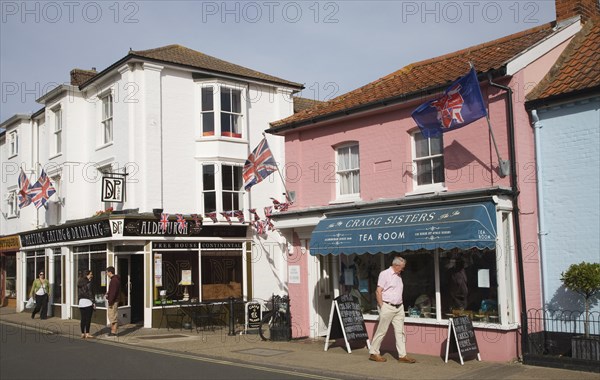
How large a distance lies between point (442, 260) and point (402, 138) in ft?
9.44

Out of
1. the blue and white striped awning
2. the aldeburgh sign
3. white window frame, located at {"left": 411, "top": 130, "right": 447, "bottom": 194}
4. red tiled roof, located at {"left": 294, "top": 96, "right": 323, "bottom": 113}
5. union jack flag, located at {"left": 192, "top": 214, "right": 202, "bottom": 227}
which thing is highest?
red tiled roof, located at {"left": 294, "top": 96, "right": 323, "bottom": 113}

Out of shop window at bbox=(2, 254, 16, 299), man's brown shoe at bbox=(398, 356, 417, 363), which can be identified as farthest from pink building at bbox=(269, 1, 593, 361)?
shop window at bbox=(2, 254, 16, 299)

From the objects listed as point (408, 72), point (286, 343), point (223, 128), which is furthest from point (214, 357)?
point (223, 128)

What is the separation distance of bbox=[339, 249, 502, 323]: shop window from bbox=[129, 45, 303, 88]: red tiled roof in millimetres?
10859

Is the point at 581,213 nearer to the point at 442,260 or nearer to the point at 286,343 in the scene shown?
the point at 442,260

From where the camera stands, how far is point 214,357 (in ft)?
43.0

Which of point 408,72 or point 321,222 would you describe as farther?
point 408,72

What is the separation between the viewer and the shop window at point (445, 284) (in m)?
12.1

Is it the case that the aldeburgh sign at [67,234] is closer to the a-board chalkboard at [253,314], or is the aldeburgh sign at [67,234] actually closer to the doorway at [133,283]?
the doorway at [133,283]

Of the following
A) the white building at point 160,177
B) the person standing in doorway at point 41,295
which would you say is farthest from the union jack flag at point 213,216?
the person standing in doorway at point 41,295

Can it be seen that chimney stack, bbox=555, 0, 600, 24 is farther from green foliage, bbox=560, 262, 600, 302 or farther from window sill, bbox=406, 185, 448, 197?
green foliage, bbox=560, 262, 600, 302

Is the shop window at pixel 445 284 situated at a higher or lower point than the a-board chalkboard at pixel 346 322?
higher

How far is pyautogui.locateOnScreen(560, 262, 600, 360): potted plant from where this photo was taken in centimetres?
1040

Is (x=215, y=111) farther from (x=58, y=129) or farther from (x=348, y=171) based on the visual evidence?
(x=348, y=171)
